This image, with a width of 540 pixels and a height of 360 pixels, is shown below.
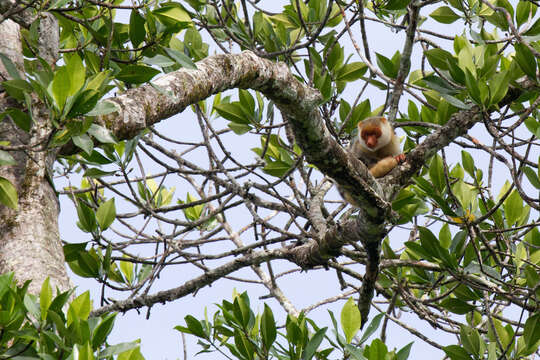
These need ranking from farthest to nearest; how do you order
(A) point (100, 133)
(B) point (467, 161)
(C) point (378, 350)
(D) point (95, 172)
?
(B) point (467, 161) < (D) point (95, 172) < (C) point (378, 350) < (A) point (100, 133)

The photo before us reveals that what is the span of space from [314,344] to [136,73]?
1700 millimetres

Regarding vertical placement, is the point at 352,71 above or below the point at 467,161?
above

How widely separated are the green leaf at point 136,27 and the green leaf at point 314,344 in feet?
6.01

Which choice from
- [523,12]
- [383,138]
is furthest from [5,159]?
[523,12]

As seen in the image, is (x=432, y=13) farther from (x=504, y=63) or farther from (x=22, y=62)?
(x=22, y=62)

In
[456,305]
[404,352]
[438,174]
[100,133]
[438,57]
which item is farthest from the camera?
[456,305]

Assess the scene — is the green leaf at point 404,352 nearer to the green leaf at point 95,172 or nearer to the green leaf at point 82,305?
the green leaf at point 82,305

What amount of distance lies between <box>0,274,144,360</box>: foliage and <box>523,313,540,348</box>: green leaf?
7.82 ft

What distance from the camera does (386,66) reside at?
13.4 feet

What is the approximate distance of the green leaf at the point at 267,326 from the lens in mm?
3230

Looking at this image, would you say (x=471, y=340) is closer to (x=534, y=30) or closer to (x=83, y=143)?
(x=534, y=30)

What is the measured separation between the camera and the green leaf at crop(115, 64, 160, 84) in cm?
262

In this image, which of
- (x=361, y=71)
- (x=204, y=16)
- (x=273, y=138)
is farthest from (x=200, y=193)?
(x=361, y=71)

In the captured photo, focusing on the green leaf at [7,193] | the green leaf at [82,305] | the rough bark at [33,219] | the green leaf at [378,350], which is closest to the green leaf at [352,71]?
the green leaf at [378,350]
